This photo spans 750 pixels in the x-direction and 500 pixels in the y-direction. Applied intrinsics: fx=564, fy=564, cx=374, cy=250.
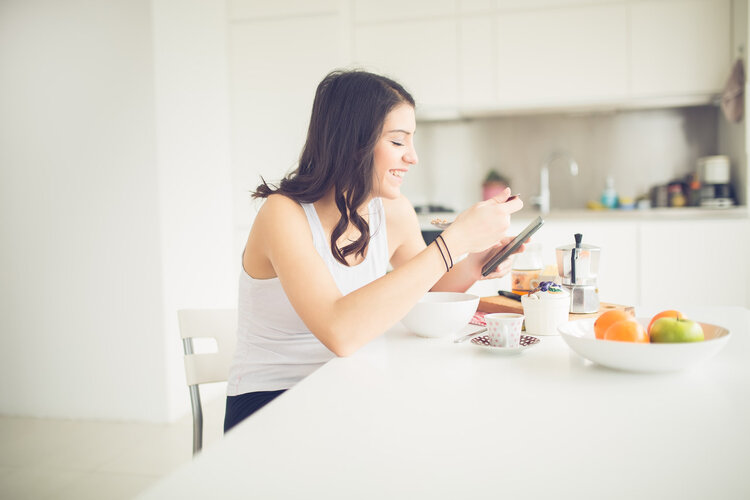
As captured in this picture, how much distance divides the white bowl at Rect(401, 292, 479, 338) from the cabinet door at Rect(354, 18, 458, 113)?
→ 2.85m

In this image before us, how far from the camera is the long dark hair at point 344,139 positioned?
4.20 feet

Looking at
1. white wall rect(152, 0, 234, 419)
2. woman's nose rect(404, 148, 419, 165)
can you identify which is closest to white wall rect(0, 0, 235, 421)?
white wall rect(152, 0, 234, 419)

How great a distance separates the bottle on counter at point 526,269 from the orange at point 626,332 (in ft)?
1.81

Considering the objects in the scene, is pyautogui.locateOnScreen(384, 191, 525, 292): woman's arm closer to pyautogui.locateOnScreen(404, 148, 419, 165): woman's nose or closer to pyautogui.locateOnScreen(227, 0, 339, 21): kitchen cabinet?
pyautogui.locateOnScreen(404, 148, 419, 165): woman's nose

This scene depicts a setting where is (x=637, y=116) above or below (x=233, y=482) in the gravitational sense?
above

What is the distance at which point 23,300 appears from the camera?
283cm

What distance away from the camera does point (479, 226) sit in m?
1.15

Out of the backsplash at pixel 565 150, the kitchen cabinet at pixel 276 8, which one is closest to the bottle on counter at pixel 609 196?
the backsplash at pixel 565 150

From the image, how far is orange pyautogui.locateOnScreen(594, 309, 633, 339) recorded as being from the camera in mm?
935

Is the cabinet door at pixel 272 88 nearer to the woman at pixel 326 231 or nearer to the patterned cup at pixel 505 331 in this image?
the woman at pixel 326 231

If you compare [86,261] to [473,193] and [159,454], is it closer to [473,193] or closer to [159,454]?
[159,454]

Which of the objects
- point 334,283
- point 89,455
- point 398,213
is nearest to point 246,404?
point 334,283

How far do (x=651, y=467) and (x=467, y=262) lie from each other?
0.93 metres

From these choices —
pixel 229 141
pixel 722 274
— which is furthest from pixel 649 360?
pixel 229 141
